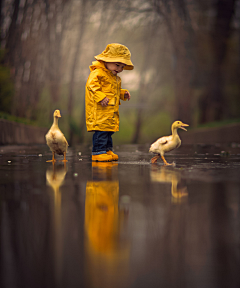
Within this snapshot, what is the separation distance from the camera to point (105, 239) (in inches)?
75.6

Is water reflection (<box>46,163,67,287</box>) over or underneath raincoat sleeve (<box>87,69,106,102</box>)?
underneath

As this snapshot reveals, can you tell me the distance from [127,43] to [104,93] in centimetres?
2063

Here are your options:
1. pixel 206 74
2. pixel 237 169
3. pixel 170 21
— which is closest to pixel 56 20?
pixel 170 21

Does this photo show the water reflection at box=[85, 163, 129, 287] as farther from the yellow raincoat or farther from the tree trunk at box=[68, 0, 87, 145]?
the tree trunk at box=[68, 0, 87, 145]

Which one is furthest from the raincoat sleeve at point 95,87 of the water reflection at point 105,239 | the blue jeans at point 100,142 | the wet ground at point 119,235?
the water reflection at point 105,239

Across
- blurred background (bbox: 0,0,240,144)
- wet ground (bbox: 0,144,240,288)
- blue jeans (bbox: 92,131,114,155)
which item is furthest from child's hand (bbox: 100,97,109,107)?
blurred background (bbox: 0,0,240,144)

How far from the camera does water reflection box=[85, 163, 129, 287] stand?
154 centimetres

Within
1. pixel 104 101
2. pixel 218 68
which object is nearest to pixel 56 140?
pixel 104 101

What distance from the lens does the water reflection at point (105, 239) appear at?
1.54m

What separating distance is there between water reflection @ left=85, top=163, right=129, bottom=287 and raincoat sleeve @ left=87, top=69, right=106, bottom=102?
9.27ft

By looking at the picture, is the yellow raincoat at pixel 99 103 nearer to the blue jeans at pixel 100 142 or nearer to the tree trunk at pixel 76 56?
the blue jeans at pixel 100 142

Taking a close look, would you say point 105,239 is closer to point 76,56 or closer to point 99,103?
point 99,103

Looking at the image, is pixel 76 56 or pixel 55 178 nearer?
pixel 55 178

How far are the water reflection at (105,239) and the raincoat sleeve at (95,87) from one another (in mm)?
2825
